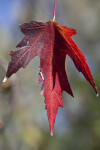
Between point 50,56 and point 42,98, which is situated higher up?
point 50,56

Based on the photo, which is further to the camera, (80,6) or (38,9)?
(80,6)

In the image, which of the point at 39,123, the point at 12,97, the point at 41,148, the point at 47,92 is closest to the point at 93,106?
the point at 41,148

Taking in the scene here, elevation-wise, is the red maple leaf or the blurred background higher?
the red maple leaf

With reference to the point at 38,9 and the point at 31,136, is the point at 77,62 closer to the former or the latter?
the point at 31,136

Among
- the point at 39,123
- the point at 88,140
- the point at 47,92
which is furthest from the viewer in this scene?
the point at 39,123

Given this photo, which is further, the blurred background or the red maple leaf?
the blurred background
